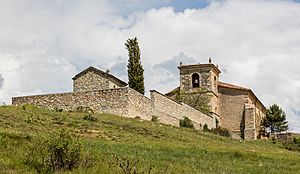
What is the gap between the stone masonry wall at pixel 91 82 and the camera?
54.4m

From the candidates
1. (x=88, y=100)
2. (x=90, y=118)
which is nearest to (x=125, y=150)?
(x=90, y=118)

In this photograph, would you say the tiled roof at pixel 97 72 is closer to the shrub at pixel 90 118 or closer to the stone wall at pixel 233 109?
the shrub at pixel 90 118

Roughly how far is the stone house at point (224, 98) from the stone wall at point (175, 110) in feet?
22.9

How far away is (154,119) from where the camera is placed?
47250 millimetres

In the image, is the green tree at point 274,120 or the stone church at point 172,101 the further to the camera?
the green tree at point 274,120

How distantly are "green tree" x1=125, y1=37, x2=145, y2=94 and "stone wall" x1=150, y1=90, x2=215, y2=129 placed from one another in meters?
3.58

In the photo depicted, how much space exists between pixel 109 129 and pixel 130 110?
11208 millimetres

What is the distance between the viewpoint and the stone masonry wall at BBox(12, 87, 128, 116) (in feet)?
145

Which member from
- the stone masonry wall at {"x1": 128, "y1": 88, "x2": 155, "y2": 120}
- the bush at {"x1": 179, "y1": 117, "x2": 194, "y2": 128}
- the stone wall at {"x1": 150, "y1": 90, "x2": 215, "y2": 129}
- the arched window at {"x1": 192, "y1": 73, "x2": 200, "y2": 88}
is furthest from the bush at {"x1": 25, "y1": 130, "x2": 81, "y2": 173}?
the arched window at {"x1": 192, "y1": 73, "x2": 200, "y2": 88}

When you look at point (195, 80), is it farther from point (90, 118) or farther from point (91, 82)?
point (90, 118)

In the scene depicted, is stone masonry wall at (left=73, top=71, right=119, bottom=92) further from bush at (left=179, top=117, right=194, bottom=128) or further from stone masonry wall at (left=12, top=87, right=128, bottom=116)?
stone masonry wall at (left=12, top=87, right=128, bottom=116)

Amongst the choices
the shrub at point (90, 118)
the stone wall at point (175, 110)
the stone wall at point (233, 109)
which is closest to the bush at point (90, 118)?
the shrub at point (90, 118)

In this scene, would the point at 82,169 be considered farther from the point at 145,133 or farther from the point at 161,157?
the point at 145,133

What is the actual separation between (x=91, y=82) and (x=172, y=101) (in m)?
8.38
